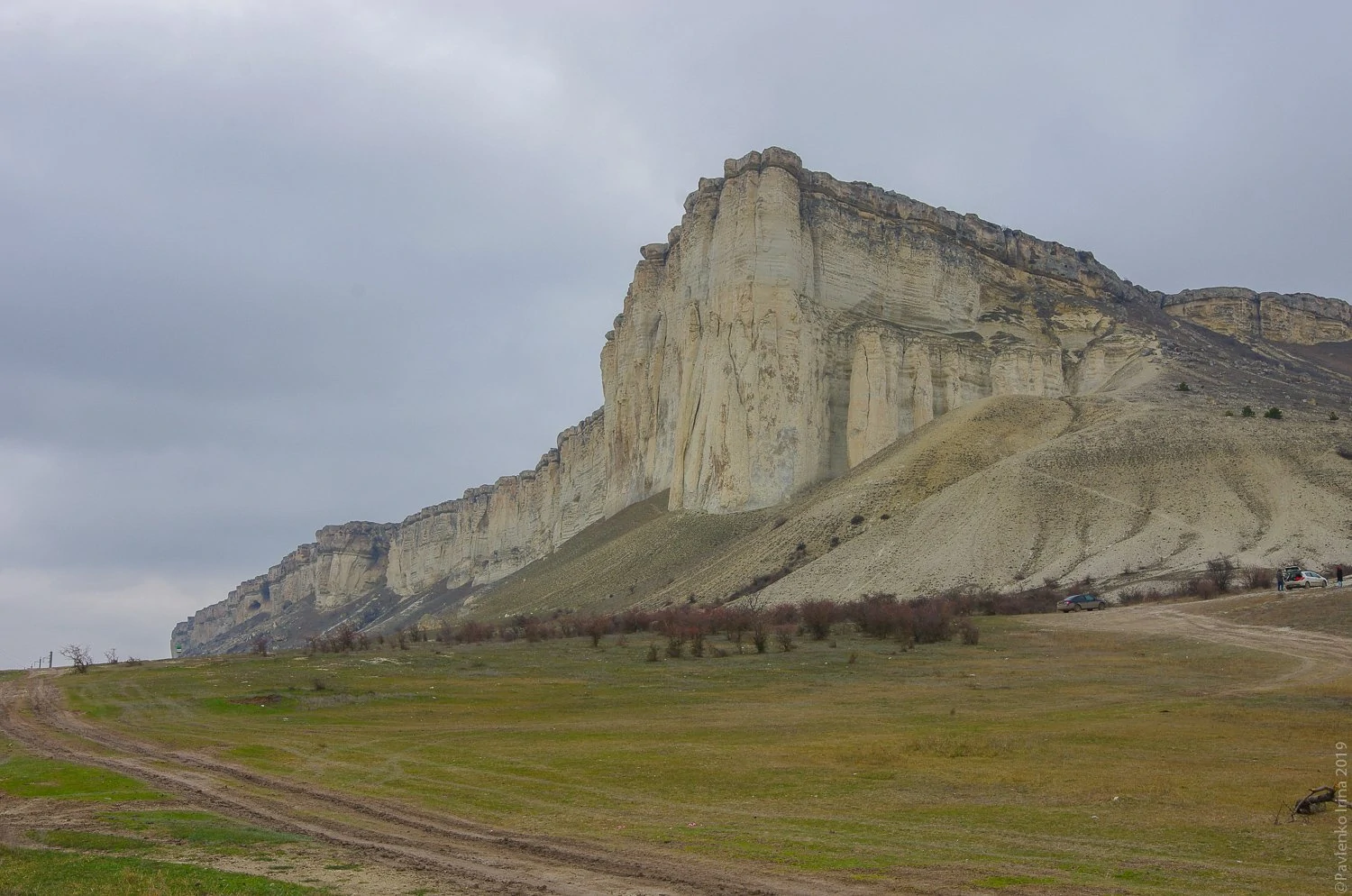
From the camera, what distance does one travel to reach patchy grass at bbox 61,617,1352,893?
36.6 feet

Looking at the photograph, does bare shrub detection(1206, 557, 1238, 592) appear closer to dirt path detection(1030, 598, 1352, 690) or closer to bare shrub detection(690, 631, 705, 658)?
dirt path detection(1030, 598, 1352, 690)


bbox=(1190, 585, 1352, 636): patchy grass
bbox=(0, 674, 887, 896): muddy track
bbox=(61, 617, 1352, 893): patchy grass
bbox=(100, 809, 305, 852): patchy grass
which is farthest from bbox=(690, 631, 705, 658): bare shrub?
bbox=(100, 809, 305, 852): patchy grass

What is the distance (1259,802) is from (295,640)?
14805cm

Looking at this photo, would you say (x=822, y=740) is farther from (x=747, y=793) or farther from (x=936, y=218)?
(x=936, y=218)

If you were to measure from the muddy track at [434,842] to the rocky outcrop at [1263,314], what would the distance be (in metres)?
117

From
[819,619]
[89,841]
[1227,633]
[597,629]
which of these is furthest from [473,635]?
[89,841]

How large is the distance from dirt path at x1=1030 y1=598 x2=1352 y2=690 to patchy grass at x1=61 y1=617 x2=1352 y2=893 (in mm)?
922

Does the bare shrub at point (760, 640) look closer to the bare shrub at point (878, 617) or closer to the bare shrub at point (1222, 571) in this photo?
the bare shrub at point (878, 617)

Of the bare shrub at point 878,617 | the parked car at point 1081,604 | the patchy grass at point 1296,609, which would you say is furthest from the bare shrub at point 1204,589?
the bare shrub at point 878,617

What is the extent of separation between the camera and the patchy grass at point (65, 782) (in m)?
15.0

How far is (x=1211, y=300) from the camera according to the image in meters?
118

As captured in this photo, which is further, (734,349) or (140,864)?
(734,349)

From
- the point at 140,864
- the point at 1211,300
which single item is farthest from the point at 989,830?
the point at 1211,300

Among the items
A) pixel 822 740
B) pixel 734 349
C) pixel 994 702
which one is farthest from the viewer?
pixel 734 349
